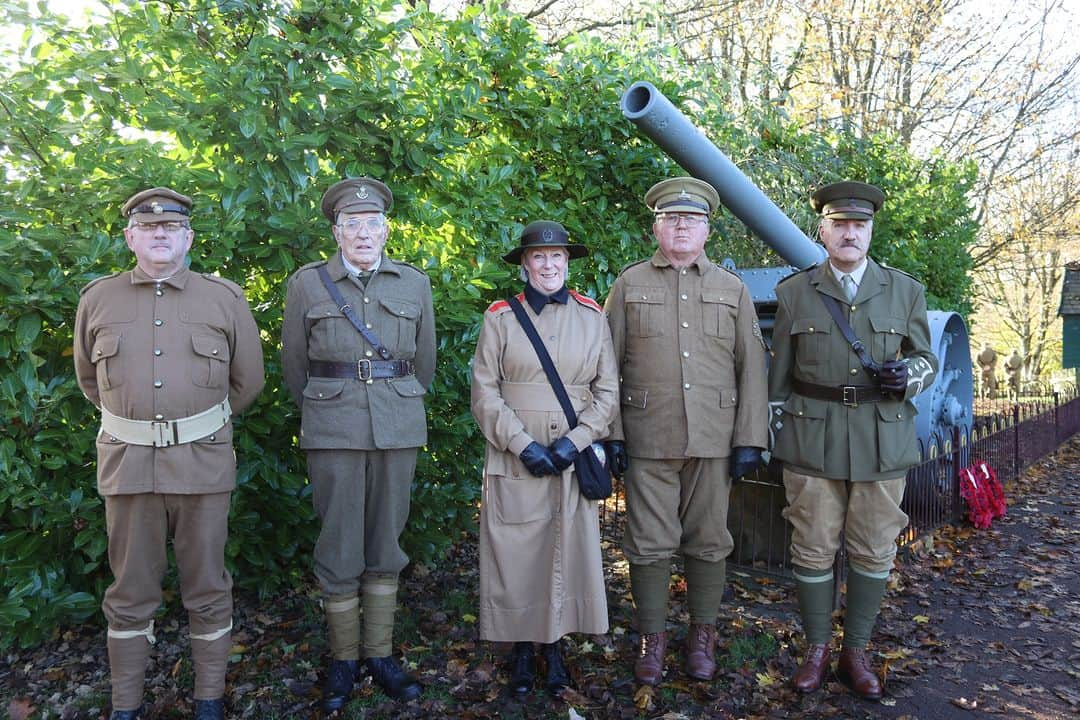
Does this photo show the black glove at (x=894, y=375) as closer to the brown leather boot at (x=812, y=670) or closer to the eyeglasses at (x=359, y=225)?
the brown leather boot at (x=812, y=670)

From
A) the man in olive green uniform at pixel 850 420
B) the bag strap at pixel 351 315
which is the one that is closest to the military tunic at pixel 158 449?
the bag strap at pixel 351 315

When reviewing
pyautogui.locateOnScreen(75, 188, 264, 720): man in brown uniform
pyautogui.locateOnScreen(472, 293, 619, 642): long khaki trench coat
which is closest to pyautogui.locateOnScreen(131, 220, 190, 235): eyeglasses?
pyautogui.locateOnScreen(75, 188, 264, 720): man in brown uniform

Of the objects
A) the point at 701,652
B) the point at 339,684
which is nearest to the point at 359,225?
the point at 339,684

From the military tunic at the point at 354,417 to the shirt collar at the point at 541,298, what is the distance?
489 millimetres

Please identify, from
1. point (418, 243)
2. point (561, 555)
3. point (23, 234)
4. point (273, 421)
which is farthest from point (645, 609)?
point (23, 234)

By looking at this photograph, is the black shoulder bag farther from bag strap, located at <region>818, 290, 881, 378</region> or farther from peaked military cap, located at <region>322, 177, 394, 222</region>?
bag strap, located at <region>818, 290, 881, 378</region>

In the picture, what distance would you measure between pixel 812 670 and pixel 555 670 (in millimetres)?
1130

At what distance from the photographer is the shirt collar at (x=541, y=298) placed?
3.41m

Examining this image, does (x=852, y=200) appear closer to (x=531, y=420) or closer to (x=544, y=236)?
(x=544, y=236)

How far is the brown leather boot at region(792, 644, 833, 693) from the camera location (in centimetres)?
348

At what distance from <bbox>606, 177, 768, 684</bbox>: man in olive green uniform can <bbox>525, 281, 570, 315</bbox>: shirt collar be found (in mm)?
347

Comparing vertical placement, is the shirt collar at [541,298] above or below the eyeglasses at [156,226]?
below

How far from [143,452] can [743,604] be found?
3.29 meters

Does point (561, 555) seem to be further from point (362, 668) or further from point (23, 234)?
point (23, 234)
